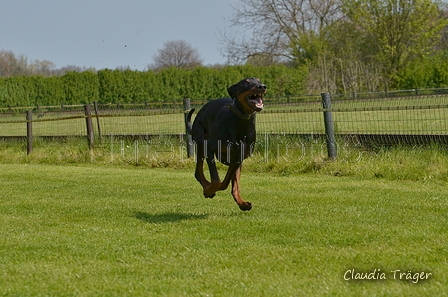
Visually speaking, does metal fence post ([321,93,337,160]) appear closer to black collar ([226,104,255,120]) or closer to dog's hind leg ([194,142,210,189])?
dog's hind leg ([194,142,210,189])

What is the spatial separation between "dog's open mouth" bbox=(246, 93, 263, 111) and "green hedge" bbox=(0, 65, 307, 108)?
118ft

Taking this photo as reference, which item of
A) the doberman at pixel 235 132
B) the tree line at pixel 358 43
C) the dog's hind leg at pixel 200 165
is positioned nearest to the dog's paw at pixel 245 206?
the doberman at pixel 235 132

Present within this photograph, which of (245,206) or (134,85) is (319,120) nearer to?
(245,206)

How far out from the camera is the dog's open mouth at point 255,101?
21.5 feet

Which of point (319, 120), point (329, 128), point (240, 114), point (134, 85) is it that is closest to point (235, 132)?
point (240, 114)

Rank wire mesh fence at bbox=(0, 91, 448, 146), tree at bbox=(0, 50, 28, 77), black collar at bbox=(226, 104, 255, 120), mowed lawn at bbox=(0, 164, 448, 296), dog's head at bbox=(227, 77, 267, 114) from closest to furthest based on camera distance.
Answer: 1. mowed lawn at bbox=(0, 164, 448, 296)
2. dog's head at bbox=(227, 77, 267, 114)
3. black collar at bbox=(226, 104, 255, 120)
4. wire mesh fence at bbox=(0, 91, 448, 146)
5. tree at bbox=(0, 50, 28, 77)

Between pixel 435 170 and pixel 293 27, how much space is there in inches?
1580

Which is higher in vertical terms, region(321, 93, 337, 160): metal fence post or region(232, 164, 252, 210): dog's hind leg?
region(321, 93, 337, 160): metal fence post

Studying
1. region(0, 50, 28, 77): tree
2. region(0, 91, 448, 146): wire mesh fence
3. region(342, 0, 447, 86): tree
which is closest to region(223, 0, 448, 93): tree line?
region(342, 0, 447, 86): tree

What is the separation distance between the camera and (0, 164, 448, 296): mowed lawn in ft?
14.4

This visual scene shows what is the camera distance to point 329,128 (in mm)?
11984

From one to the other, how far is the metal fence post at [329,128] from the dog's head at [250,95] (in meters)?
5.16

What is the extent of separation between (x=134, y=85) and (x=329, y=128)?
32.5m

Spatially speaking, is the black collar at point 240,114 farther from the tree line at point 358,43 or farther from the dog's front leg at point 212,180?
the tree line at point 358,43
